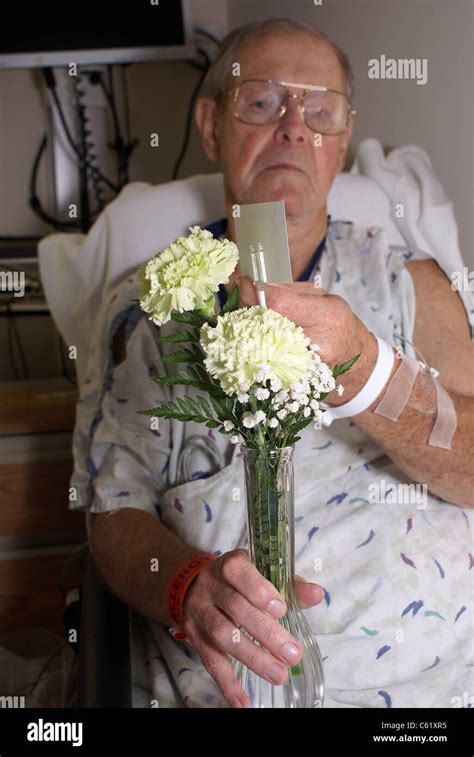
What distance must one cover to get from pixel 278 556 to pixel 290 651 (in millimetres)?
77

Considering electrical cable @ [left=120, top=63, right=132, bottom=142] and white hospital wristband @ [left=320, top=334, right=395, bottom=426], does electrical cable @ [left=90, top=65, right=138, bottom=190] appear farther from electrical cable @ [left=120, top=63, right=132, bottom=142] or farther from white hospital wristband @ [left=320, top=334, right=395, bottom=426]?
white hospital wristband @ [left=320, top=334, right=395, bottom=426]

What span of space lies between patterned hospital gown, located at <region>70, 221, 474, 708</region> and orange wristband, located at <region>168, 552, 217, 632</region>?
142mm

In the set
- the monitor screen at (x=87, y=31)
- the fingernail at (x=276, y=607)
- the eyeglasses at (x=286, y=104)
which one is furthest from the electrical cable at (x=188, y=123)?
the fingernail at (x=276, y=607)

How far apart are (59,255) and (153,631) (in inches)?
28.3

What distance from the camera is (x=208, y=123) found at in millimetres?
1240

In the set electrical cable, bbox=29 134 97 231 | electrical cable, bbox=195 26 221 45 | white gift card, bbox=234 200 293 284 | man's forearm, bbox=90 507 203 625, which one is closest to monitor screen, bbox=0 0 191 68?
electrical cable, bbox=195 26 221 45

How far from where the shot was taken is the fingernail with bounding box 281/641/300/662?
2.28ft

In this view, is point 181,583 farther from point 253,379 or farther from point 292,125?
point 292,125

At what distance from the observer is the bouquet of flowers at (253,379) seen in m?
0.60

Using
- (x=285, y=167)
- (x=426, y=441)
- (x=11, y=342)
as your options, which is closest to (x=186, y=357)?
(x=426, y=441)

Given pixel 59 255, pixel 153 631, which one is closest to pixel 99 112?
pixel 59 255

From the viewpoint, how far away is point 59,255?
1478 mm

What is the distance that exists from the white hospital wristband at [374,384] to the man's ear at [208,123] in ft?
1.72

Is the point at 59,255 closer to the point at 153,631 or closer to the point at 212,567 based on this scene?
the point at 153,631
